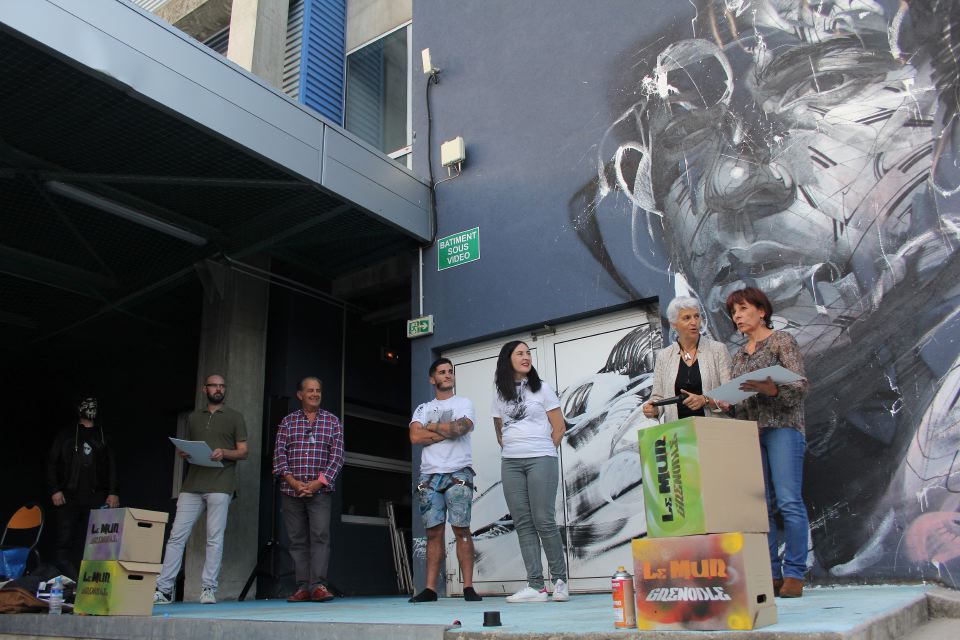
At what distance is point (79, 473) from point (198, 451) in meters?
1.45

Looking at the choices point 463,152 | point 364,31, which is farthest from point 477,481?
point 364,31

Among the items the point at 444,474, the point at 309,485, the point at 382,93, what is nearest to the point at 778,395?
the point at 444,474

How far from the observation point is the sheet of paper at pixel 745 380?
11.3ft

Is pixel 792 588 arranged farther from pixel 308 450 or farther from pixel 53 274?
pixel 53 274

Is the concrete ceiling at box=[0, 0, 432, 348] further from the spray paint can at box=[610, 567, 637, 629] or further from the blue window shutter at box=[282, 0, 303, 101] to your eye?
the spray paint can at box=[610, 567, 637, 629]

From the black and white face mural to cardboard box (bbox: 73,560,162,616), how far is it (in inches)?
143

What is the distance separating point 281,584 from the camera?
7.12m

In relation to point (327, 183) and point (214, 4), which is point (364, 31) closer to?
point (214, 4)

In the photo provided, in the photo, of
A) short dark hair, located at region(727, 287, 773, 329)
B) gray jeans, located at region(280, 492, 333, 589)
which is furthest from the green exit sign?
short dark hair, located at region(727, 287, 773, 329)

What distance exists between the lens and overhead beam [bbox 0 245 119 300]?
7.39 m

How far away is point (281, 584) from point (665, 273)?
4.43m

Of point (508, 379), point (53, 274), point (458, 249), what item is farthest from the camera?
point (53, 274)

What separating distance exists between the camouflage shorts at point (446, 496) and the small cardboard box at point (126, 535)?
157 cm

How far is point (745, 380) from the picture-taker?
3.46 meters
